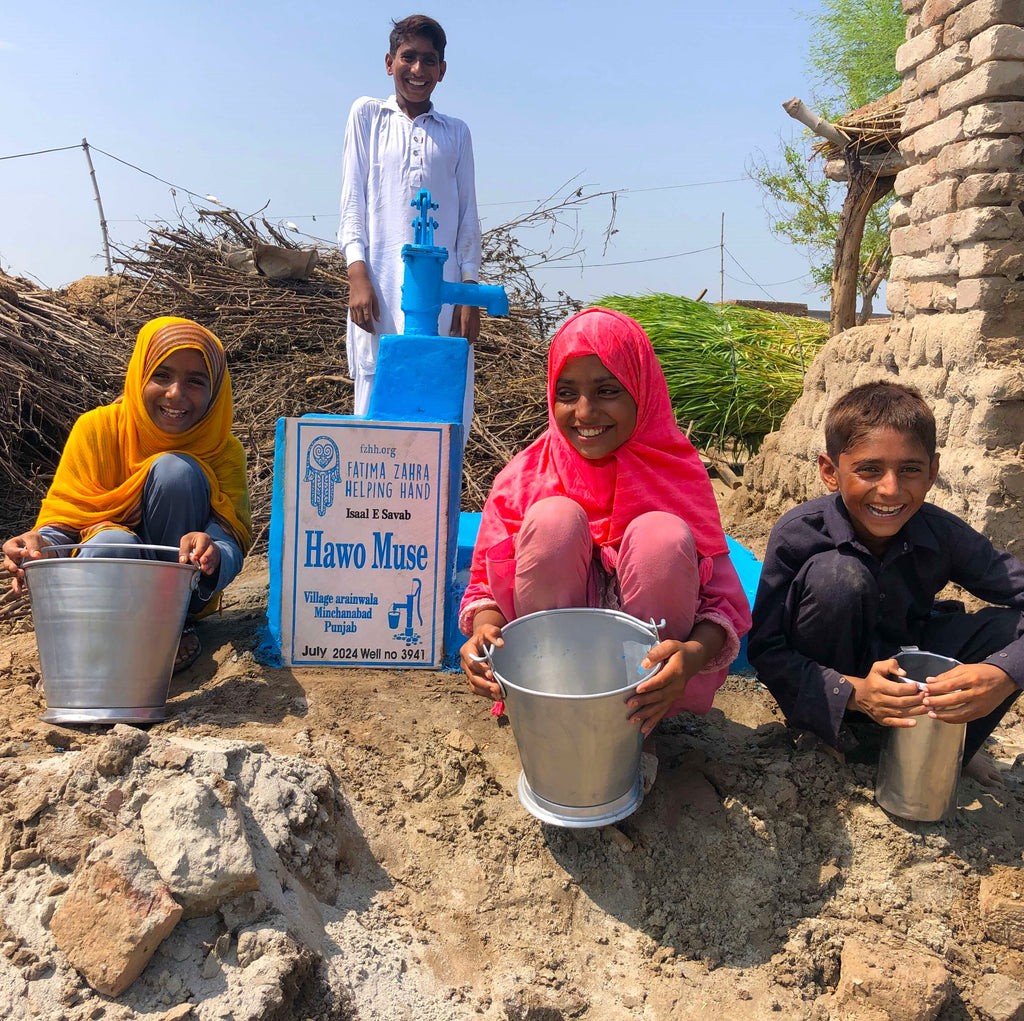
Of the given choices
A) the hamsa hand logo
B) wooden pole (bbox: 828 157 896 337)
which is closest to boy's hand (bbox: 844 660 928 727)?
the hamsa hand logo

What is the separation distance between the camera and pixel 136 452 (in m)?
2.70

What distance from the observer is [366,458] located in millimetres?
2662

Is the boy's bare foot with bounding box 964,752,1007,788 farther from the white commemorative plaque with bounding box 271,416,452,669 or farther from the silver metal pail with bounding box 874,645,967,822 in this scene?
the white commemorative plaque with bounding box 271,416,452,669

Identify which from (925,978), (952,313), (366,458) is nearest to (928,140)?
(952,313)

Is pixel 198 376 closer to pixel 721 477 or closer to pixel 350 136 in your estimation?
pixel 350 136

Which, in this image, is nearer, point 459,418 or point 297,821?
point 297,821

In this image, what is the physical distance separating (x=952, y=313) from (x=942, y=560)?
1.67 metres

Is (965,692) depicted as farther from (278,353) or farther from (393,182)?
(278,353)

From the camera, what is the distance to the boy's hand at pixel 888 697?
1.87m

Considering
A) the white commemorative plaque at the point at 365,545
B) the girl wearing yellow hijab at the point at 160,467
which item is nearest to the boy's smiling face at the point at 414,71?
the girl wearing yellow hijab at the point at 160,467

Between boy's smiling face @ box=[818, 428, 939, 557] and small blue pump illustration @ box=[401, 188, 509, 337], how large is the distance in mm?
1336

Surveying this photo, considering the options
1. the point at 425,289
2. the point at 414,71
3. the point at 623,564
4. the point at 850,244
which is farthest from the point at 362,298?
the point at 850,244

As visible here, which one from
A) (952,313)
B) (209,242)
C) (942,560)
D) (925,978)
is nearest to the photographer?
(925,978)

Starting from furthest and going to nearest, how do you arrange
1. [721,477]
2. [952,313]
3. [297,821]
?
[721,477]
[952,313]
[297,821]
